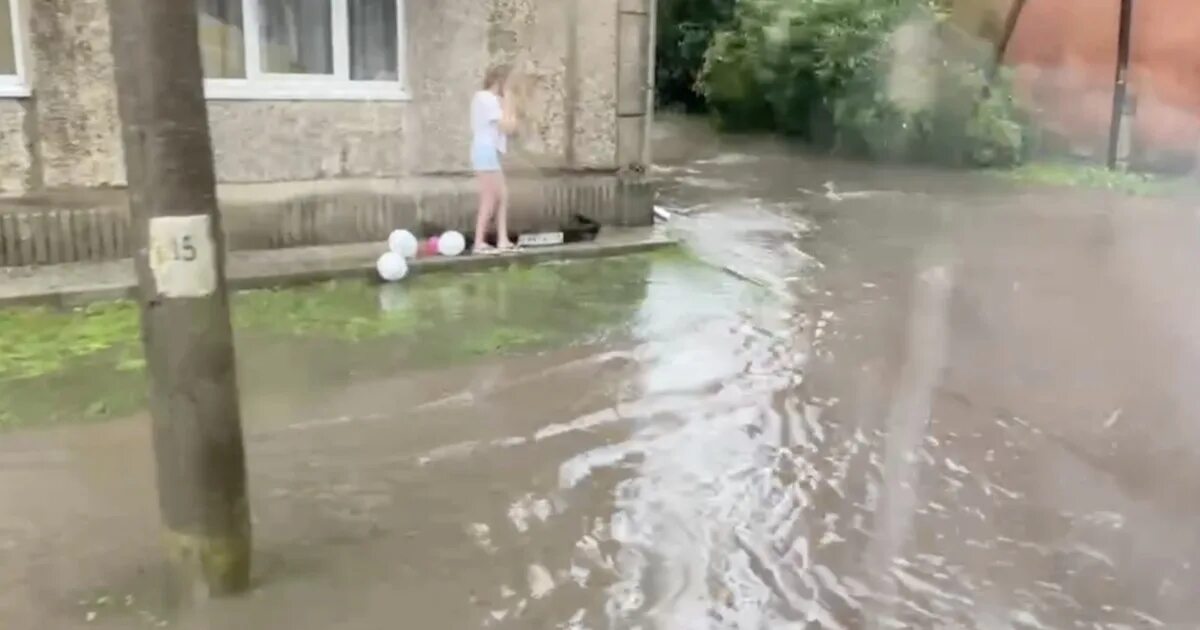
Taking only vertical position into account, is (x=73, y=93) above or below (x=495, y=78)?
below

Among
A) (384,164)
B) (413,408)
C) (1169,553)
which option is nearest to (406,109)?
(384,164)

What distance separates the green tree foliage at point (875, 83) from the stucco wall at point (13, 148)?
43.7 feet

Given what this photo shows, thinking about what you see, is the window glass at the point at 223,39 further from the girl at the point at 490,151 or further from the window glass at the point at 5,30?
the girl at the point at 490,151

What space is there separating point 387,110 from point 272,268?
6.72ft

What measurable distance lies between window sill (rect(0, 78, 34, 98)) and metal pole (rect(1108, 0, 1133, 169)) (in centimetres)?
1427

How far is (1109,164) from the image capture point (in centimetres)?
1717

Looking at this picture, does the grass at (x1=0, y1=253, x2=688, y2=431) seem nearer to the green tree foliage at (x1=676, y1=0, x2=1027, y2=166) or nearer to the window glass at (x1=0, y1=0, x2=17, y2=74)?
the window glass at (x1=0, y1=0, x2=17, y2=74)

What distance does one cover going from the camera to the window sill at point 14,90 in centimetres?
873

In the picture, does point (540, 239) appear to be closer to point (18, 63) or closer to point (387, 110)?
point (387, 110)

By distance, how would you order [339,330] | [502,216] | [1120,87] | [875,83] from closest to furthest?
[339,330], [502,216], [1120,87], [875,83]

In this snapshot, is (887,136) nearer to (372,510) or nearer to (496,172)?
(496,172)

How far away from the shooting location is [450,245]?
9469 millimetres

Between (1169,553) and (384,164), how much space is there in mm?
7183

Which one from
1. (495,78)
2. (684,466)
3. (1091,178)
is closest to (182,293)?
(684,466)
